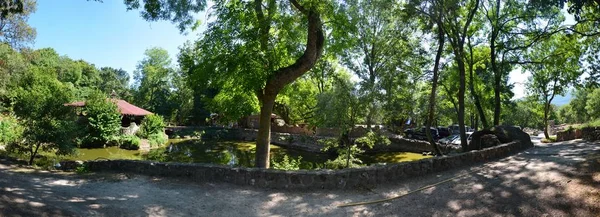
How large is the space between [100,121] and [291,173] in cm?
2097

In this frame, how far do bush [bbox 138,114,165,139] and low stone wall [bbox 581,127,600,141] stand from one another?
31.0 meters

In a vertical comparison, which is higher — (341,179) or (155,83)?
(155,83)

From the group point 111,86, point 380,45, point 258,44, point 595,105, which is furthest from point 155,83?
point 595,105

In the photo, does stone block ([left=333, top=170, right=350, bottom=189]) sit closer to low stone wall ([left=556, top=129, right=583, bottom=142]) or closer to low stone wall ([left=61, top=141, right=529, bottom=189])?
low stone wall ([left=61, top=141, right=529, bottom=189])

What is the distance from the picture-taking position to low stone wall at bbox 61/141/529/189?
813 centimetres

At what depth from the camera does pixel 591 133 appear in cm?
1895

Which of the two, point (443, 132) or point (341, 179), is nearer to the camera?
point (341, 179)

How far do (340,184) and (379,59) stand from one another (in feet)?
65.6

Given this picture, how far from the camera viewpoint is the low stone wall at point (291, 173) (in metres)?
8.13

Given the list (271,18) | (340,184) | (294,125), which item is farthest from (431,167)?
(294,125)

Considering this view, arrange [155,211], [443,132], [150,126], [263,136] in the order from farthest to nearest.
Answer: [443,132], [150,126], [263,136], [155,211]

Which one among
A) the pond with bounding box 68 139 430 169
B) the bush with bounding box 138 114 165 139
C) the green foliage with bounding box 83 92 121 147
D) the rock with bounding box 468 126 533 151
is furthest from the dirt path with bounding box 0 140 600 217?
the bush with bounding box 138 114 165 139

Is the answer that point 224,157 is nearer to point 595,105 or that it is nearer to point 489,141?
point 489,141

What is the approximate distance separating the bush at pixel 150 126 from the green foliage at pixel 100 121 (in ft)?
12.3
